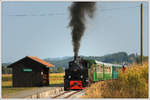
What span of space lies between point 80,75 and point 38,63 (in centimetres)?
653

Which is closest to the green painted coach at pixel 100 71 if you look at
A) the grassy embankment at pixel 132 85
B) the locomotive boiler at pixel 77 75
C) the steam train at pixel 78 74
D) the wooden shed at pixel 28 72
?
the steam train at pixel 78 74

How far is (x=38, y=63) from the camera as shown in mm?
26359

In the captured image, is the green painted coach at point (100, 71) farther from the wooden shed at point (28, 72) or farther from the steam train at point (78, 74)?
the wooden shed at point (28, 72)

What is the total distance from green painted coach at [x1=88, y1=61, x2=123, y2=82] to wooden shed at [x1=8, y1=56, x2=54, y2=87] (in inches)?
203

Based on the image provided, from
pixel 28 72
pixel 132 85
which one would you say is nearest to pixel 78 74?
pixel 132 85

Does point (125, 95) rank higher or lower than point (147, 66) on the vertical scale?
lower

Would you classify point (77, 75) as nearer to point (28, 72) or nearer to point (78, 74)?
point (78, 74)

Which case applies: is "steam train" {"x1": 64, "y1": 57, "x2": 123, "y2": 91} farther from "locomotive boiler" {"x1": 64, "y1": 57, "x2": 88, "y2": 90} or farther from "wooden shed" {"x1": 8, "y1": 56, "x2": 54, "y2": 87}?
"wooden shed" {"x1": 8, "y1": 56, "x2": 54, "y2": 87}

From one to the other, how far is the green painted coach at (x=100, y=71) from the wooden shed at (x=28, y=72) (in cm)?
515

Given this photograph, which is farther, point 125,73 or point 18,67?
point 18,67

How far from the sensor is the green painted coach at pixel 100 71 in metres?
22.8

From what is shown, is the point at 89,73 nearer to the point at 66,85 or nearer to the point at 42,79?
the point at 66,85

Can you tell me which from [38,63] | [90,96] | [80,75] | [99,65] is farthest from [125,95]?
[38,63]

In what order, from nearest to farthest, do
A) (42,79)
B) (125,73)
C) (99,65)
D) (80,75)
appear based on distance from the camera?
1. (125,73)
2. (80,75)
3. (99,65)
4. (42,79)
